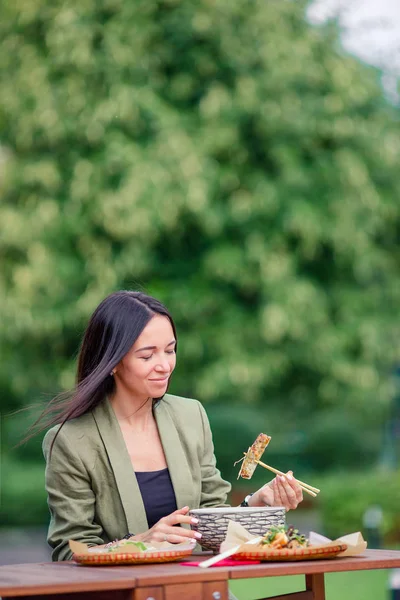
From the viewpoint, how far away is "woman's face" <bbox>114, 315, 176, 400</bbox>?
10.8 ft

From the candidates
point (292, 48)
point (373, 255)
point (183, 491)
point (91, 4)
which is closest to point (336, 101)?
point (292, 48)

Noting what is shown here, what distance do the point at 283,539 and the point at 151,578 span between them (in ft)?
1.40

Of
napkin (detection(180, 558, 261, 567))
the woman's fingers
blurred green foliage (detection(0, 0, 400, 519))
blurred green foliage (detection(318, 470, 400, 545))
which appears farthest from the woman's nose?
blurred green foliage (detection(318, 470, 400, 545))

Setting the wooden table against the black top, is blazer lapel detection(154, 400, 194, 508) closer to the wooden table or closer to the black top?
the black top

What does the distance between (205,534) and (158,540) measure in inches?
5.1

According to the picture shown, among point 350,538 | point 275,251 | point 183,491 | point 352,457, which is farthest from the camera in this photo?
point 352,457

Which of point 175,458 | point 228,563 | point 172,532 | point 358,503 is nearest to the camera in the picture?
point 228,563

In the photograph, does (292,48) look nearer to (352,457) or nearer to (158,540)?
(352,457)

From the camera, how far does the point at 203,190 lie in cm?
1226

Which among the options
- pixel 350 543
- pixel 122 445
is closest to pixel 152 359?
pixel 122 445

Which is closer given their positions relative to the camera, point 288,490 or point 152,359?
point 288,490

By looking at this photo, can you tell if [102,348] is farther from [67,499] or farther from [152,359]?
[67,499]

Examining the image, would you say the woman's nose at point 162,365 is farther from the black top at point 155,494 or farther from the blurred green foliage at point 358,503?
the blurred green foliage at point 358,503

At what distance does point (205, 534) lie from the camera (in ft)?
9.61
